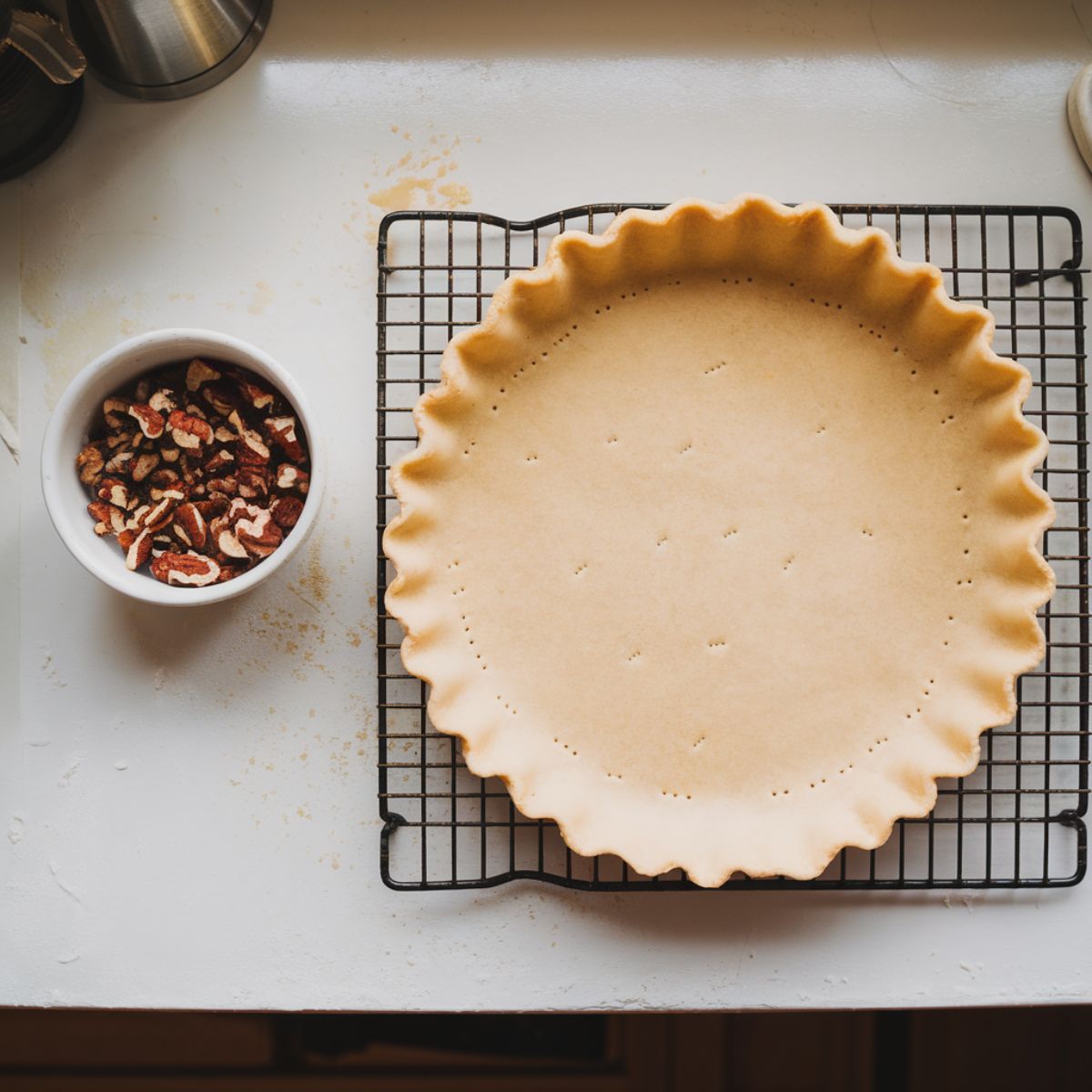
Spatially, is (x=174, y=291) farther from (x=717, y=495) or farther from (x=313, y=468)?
(x=717, y=495)

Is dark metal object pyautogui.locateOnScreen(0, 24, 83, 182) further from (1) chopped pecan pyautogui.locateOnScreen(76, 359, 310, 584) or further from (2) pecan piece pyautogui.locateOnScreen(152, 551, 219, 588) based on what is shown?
(2) pecan piece pyautogui.locateOnScreen(152, 551, 219, 588)

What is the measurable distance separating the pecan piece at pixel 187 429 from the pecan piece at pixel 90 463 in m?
0.07

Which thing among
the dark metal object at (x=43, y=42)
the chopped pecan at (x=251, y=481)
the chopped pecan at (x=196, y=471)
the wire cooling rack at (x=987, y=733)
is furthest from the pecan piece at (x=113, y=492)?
the dark metal object at (x=43, y=42)

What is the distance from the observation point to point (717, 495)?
37.5 inches

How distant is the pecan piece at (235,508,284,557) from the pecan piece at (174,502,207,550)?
35 mm

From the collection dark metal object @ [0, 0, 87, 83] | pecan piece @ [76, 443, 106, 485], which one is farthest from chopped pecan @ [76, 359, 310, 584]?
dark metal object @ [0, 0, 87, 83]

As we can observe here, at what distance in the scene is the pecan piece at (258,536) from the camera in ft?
3.03

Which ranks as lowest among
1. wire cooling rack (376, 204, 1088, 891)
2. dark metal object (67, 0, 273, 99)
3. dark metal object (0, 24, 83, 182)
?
wire cooling rack (376, 204, 1088, 891)

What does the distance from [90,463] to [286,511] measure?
0.19m

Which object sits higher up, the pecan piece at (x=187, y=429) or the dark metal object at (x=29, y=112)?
the dark metal object at (x=29, y=112)

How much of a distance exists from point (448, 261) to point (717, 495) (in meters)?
0.36

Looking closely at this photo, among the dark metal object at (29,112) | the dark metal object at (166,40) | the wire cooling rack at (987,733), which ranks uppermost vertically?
the dark metal object at (166,40)

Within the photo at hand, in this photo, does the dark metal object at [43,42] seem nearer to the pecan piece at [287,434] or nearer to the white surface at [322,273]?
the white surface at [322,273]

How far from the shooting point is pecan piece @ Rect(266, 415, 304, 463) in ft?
3.05
